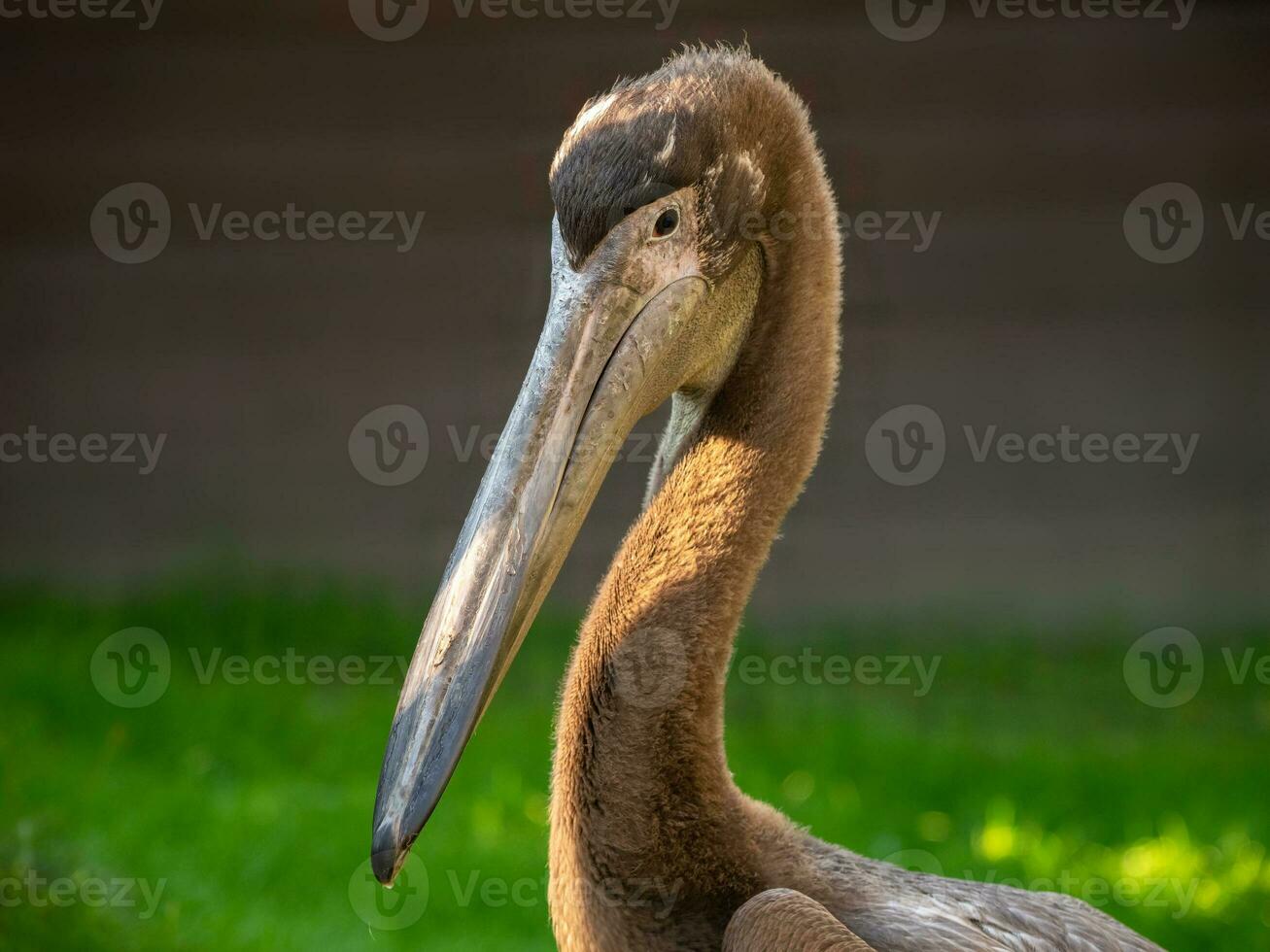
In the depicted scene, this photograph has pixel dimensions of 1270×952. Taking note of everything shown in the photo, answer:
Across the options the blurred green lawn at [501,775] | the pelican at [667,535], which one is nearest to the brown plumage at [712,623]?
the pelican at [667,535]

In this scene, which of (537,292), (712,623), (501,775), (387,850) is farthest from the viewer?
(537,292)

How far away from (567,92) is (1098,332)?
221 centimetres

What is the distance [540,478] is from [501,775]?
2.62 metres

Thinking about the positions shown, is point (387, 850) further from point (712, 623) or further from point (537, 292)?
point (537, 292)

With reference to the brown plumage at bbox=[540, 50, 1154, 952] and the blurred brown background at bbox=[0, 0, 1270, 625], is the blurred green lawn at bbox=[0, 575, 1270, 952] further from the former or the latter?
the brown plumage at bbox=[540, 50, 1154, 952]

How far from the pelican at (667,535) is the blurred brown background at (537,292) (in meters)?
3.44

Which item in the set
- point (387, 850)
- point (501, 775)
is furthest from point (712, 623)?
point (501, 775)

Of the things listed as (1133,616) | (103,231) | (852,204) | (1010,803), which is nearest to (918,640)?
(1133,616)

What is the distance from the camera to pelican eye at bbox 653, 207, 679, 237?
1.99m

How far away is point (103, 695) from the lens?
4805mm

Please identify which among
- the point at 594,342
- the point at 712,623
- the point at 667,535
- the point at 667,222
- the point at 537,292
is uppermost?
the point at 537,292

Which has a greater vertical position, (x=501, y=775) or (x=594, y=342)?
(x=594, y=342)

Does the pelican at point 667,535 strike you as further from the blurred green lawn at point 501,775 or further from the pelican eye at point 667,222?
the blurred green lawn at point 501,775

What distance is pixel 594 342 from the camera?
196 centimetres
